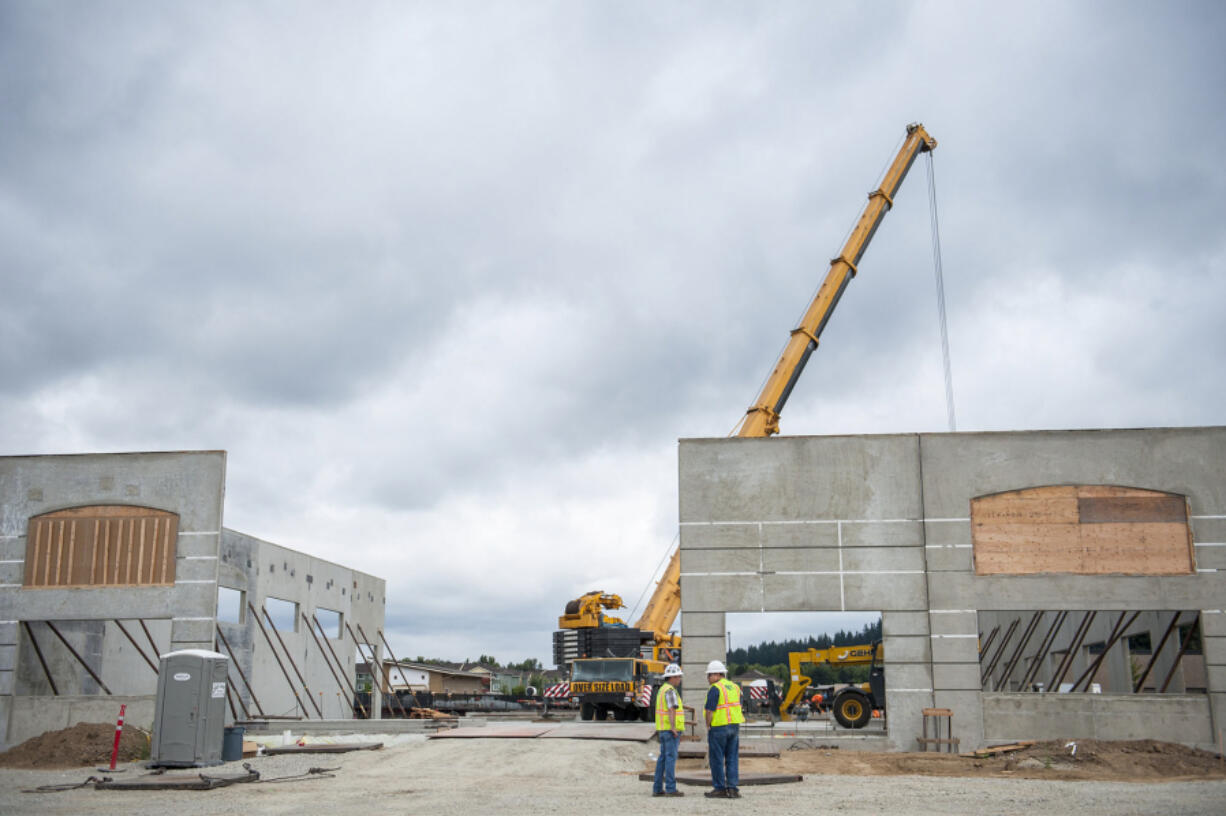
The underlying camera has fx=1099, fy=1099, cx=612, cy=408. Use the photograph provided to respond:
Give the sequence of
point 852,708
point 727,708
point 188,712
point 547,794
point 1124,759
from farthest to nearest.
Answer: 1. point 852,708
2. point 1124,759
3. point 188,712
4. point 547,794
5. point 727,708

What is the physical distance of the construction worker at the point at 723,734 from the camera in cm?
1388

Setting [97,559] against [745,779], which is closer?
[745,779]

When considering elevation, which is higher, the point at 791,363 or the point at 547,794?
the point at 791,363

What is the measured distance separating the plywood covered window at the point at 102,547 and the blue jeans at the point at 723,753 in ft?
44.9

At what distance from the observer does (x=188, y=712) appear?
18.6m

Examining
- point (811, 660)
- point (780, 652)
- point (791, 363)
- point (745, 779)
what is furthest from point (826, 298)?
point (780, 652)

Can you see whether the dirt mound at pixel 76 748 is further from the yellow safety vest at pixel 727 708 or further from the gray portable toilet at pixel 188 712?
the yellow safety vest at pixel 727 708

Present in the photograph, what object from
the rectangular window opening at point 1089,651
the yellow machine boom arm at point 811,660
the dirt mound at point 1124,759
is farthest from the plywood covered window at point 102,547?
the rectangular window opening at point 1089,651

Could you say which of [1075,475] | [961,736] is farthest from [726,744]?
[1075,475]

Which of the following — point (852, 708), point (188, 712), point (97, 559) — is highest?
point (97, 559)

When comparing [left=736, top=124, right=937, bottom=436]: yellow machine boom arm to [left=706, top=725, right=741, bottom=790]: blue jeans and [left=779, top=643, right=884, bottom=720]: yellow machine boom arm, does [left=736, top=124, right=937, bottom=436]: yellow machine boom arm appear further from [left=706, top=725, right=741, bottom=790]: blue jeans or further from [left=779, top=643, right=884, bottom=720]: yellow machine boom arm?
[left=706, top=725, right=741, bottom=790]: blue jeans

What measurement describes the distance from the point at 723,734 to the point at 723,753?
1.10ft

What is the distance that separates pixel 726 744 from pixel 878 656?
1567 centimetres

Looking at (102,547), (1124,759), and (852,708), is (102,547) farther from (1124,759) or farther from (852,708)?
(1124,759)
